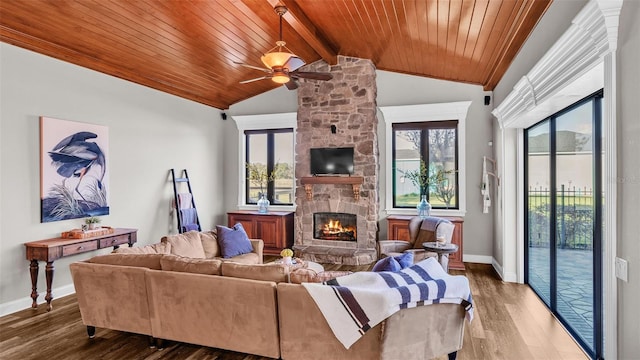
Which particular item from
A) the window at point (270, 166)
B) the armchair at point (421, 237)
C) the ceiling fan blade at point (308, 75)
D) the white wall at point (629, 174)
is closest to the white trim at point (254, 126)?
the window at point (270, 166)

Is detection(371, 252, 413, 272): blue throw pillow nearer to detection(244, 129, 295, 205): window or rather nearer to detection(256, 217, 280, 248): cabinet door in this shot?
detection(256, 217, 280, 248): cabinet door

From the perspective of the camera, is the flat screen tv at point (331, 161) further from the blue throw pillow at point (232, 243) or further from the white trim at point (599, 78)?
the white trim at point (599, 78)

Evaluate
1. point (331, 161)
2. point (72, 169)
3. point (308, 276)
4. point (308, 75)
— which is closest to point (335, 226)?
point (331, 161)

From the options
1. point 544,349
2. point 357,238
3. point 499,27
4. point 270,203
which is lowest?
point 544,349

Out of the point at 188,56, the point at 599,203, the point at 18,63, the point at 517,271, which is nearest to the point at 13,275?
the point at 18,63

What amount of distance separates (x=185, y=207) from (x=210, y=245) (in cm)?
196

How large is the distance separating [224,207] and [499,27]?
6097 millimetres

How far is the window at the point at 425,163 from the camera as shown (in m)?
6.16

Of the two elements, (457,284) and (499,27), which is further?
(499,27)

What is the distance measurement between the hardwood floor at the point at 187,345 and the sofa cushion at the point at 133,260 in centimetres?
73

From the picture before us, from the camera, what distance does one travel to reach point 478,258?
19.5 feet

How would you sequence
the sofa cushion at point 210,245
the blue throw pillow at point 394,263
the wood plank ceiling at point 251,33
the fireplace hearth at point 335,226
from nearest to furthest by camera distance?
the blue throw pillow at point 394,263 < the wood plank ceiling at point 251,33 < the sofa cushion at point 210,245 < the fireplace hearth at point 335,226

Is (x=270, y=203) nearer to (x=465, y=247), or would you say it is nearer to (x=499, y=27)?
(x=465, y=247)

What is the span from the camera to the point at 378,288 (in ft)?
7.63
